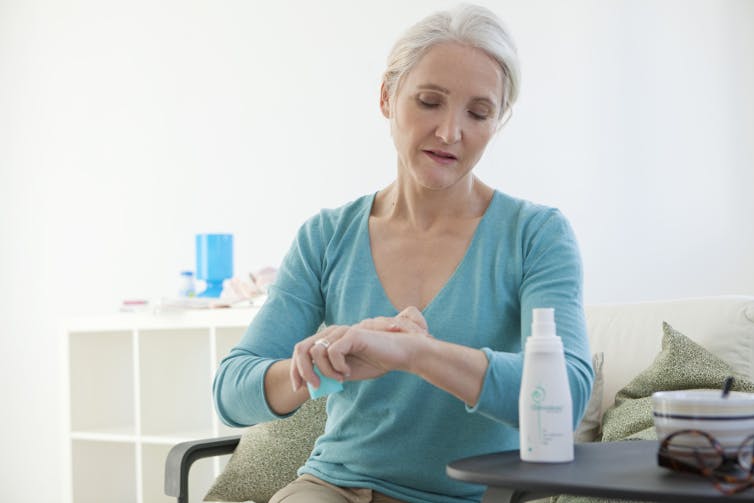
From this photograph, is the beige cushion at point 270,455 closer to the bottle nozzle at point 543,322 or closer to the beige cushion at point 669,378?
the beige cushion at point 669,378

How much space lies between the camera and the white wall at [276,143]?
284 cm

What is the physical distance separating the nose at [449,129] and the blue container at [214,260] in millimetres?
2141

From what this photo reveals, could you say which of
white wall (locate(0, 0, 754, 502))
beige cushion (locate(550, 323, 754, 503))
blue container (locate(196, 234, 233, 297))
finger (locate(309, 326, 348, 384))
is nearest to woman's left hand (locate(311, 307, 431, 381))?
finger (locate(309, 326, 348, 384))

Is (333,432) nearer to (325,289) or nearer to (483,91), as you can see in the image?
(325,289)

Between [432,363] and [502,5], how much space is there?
2212mm

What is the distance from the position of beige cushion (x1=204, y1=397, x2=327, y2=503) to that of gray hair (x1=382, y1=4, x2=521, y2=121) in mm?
1012

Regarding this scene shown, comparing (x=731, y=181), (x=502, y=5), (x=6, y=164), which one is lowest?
(x=731, y=181)

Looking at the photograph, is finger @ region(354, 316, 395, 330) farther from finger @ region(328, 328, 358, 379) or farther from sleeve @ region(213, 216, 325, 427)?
sleeve @ region(213, 216, 325, 427)

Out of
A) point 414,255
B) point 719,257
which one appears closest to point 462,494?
point 414,255

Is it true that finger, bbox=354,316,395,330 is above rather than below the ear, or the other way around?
below

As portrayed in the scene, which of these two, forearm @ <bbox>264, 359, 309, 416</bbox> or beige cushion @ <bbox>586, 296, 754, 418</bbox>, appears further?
beige cushion @ <bbox>586, 296, 754, 418</bbox>

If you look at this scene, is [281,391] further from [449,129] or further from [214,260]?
[214,260]

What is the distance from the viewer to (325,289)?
1710 millimetres

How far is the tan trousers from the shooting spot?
1518 millimetres
